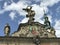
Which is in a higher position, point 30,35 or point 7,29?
point 7,29

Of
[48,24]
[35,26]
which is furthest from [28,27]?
[48,24]

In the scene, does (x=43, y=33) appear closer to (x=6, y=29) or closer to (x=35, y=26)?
(x=35, y=26)

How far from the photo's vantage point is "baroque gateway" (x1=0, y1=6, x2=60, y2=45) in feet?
111

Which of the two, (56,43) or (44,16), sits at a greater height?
(44,16)

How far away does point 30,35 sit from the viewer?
34688mm

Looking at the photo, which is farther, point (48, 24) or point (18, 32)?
point (48, 24)

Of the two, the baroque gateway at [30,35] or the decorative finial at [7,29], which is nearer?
the baroque gateway at [30,35]

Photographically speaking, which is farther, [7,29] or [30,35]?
[30,35]

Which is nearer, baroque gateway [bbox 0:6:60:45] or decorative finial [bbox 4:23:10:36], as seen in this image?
baroque gateway [bbox 0:6:60:45]

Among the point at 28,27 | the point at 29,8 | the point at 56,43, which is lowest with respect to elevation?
the point at 56,43

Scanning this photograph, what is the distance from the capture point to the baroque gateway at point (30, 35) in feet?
111

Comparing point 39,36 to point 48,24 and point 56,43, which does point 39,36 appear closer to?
point 56,43

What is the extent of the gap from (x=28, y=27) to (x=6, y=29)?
2.92 metres

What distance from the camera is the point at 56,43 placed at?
1358 inches
